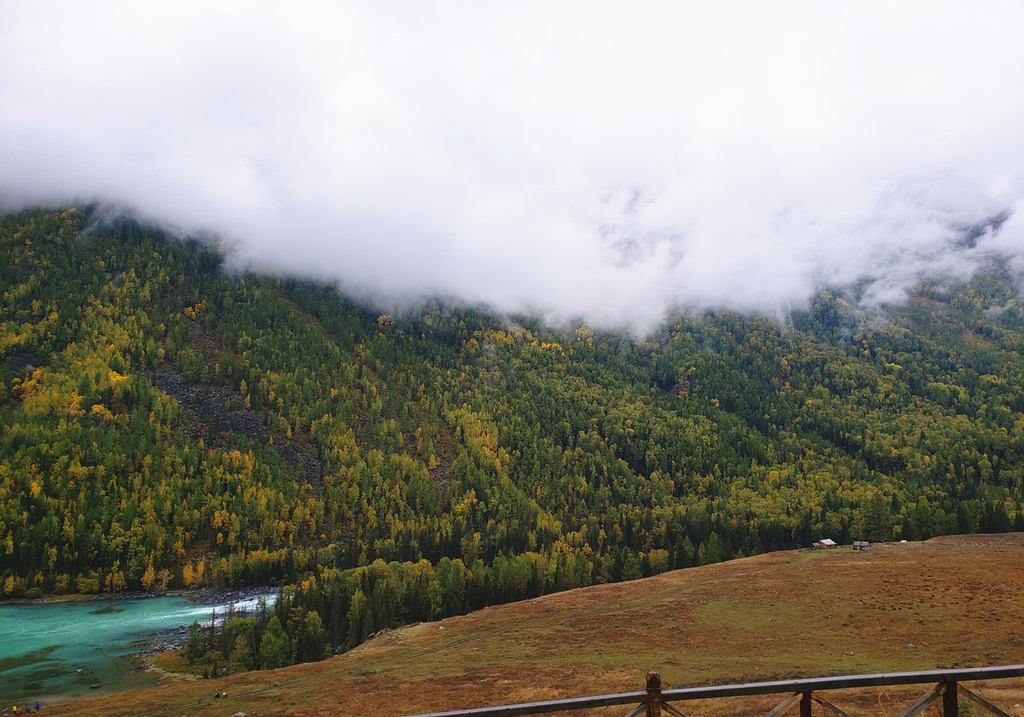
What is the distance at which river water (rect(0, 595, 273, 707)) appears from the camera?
2758 inches

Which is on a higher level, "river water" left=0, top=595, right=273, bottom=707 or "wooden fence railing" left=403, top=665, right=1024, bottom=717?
"wooden fence railing" left=403, top=665, right=1024, bottom=717

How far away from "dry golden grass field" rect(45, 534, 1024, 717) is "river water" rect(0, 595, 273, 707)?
79.2ft

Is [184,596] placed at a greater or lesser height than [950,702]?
lesser

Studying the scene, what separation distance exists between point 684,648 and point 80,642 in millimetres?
106918

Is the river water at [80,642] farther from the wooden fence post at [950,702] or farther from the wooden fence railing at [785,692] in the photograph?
the wooden fence post at [950,702]

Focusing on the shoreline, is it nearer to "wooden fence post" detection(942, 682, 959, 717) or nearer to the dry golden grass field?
the dry golden grass field

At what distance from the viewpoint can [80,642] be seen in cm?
10006

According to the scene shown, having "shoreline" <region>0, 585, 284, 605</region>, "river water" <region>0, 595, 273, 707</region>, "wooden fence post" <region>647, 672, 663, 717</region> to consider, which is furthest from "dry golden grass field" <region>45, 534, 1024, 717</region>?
"shoreline" <region>0, 585, 284, 605</region>

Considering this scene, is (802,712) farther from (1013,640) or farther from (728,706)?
(1013,640)

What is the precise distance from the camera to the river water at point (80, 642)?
70.1 meters

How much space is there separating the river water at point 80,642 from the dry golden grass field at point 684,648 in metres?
24.1

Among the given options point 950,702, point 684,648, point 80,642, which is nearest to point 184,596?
point 80,642

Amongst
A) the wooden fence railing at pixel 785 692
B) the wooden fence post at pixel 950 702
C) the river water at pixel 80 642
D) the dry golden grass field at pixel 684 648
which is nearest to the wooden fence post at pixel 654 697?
the wooden fence railing at pixel 785 692

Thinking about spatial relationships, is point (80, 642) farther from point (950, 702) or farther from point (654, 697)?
point (950, 702)
